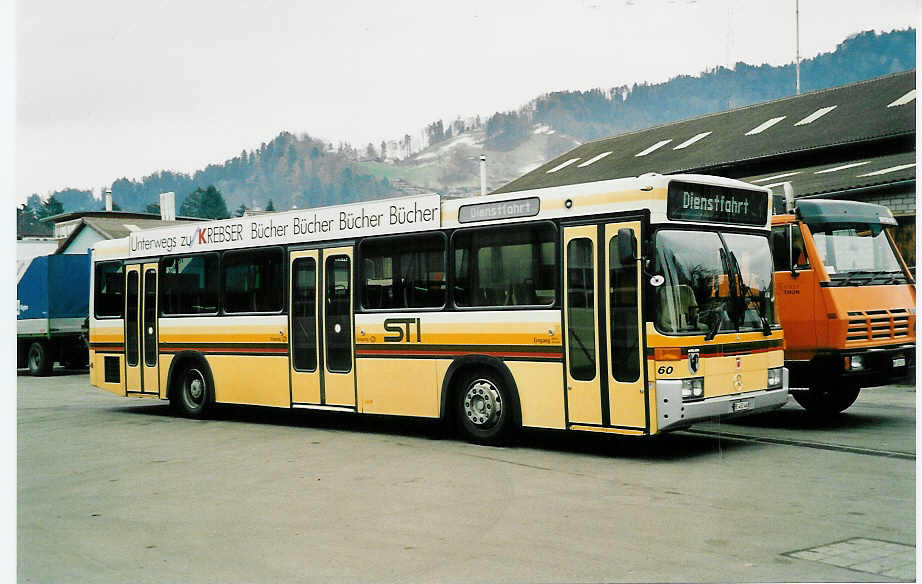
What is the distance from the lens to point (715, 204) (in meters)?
10.1

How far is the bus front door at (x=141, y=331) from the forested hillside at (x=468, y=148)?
5.01 feet

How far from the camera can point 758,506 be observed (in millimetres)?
7410

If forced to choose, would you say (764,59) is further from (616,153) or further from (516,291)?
(616,153)

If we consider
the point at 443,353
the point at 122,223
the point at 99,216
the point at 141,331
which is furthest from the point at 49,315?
the point at 443,353

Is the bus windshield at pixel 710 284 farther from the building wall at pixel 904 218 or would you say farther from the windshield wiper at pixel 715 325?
the building wall at pixel 904 218

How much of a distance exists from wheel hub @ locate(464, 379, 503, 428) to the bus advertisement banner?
196 cm

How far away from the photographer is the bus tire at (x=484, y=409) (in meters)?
10.6

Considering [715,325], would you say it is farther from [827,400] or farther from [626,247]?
[827,400]

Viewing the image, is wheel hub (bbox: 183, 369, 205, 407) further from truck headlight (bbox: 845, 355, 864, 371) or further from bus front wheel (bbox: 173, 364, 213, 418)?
truck headlight (bbox: 845, 355, 864, 371)

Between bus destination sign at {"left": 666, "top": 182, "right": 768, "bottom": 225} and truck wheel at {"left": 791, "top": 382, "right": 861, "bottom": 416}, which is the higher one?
bus destination sign at {"left": 666, "top": 182, "right": 768, "bottom": 225}

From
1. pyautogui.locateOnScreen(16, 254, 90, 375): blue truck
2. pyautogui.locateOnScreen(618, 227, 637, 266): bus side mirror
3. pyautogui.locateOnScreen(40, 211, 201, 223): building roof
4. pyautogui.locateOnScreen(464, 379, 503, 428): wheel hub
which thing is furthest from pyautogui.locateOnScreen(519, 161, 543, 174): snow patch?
pyautogui.locateOnScreen(16, 254, 90, 375): blue truck

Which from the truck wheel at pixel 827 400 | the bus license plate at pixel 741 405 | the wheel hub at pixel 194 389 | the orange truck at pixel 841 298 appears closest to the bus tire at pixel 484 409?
the bus license plate at pixel 741 405

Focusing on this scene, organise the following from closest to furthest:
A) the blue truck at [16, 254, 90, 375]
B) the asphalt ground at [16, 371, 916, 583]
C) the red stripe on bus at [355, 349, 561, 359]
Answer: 1. the asphalt ground at [16, 371, 916, 583]
2. the red stripe on bus at [355, 349, 561, 359]
3. the blue truck at [16, 254, 90, 375]

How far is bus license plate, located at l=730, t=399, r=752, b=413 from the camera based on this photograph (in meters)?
9.75
